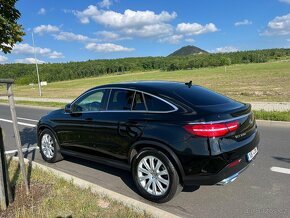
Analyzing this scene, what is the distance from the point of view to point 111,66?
492ft

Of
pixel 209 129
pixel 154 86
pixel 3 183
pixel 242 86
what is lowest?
pixel 242 86

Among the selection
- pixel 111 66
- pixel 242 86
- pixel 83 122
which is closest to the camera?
pixel 83 122

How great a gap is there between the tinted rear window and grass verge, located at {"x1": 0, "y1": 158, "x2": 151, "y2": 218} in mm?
1661

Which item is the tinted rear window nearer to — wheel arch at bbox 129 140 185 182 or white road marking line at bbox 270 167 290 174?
wheel arch at bbox 129 140 185 182

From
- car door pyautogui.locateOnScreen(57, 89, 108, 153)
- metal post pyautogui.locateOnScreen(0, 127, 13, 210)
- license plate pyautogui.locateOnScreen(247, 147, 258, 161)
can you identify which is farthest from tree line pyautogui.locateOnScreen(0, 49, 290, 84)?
license plate pyautogui.locateOnScreen(247, 147, 258, 161)

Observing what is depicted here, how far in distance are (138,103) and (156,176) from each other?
1.09 m

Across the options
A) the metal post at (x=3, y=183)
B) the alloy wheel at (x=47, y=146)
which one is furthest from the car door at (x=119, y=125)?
the alloy wheel at (x=47, y=146)

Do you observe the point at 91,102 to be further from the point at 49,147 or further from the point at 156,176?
the point at 156,176

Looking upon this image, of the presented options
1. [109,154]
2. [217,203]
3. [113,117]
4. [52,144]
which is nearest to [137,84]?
[113,117]

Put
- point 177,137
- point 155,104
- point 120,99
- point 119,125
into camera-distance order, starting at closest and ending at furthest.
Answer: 1. point 177,137
2. point 155,104
3. point 119,125
4. point 120,99

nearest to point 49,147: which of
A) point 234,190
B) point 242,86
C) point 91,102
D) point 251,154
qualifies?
point 91,102

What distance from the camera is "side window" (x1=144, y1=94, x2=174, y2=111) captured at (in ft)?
14.7

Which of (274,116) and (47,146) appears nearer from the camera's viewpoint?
(47,146)

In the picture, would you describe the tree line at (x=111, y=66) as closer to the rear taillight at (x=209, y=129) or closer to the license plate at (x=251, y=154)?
the license plate at (x=251, y=154)
